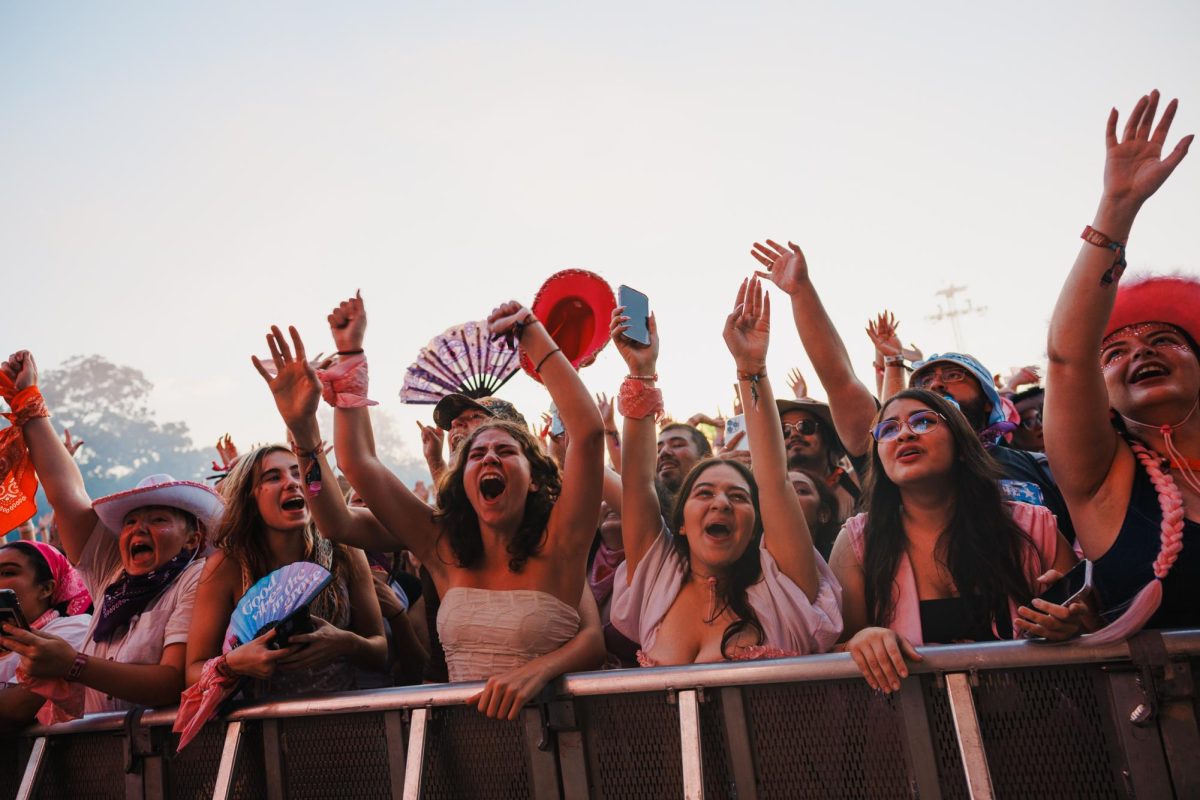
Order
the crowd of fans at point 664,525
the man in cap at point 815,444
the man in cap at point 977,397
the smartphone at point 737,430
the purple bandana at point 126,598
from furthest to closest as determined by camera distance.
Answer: the smartphone at point 737,430 → the man in cap at point 815,444 → the man in cap at point 977,397 → the purple bandana at point 126,598 → the crowd of fans at point 664,525

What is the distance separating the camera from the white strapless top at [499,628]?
9.63 ft

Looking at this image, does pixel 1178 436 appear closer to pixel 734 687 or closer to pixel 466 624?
pixel 734 687

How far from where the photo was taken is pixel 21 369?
4.11m

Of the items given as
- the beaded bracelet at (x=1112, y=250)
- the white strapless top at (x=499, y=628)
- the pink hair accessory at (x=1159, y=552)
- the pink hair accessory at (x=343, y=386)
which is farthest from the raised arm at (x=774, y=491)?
the pink hair accessory at (x=343, y=386)

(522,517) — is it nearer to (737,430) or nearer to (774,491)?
(774,491)

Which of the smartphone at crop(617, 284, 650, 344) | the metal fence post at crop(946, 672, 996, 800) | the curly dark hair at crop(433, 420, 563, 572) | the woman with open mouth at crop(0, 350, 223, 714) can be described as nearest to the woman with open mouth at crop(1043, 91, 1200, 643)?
the metal fence post at crop(946, 672, 996, 800)

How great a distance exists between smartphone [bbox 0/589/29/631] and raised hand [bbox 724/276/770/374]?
2.71 metres

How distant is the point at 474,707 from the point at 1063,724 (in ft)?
5.08

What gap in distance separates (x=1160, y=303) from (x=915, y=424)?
0.85 meters

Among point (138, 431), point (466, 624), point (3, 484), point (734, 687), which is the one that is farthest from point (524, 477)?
point (138, 431)

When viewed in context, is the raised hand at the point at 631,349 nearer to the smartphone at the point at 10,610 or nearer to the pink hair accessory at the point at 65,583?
the smartphone at the point at 10,610

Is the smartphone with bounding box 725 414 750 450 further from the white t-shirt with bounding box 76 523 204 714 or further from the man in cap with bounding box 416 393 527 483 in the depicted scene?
the white t-shirt with bounding box 76 523 204 714

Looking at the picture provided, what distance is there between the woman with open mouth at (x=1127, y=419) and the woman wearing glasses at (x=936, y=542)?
0.39 metres

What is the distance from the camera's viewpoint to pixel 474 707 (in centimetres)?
262
